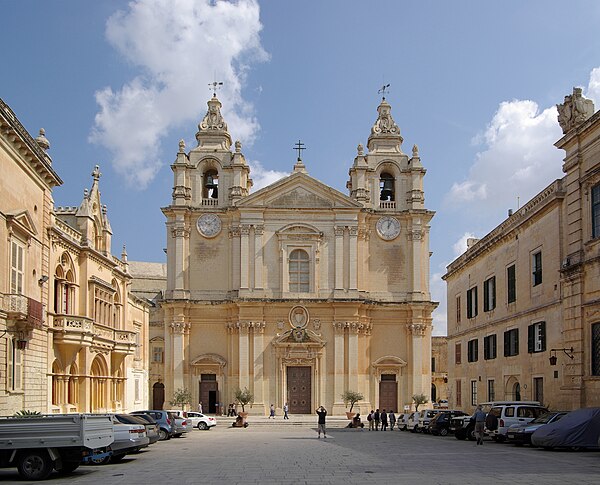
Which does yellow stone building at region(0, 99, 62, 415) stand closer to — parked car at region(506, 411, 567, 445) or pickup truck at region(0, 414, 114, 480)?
pickup truck at region(0, 414, 114, 480)

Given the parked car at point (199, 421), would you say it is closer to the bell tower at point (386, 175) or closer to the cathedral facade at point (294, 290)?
the cathedral facade at point (294, 290)

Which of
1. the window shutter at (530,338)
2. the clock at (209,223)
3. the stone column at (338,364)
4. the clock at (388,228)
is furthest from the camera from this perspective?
the clock at (388,228)

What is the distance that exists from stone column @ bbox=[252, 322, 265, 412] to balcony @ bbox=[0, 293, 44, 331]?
25422 mm

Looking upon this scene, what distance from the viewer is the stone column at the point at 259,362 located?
2082 inches

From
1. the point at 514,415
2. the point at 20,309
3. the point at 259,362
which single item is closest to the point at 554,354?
the point at 514,415

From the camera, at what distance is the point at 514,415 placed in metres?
29.2

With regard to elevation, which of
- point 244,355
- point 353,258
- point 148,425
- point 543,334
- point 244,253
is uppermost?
point 244,253

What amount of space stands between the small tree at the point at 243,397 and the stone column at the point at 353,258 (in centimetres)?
929

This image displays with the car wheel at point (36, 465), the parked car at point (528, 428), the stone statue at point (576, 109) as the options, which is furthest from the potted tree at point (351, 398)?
the car wheel at point (36, 465)

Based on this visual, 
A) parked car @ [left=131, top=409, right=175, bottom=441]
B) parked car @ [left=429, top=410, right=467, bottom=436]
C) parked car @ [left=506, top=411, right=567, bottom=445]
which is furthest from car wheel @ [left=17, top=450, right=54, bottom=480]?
parked car @ [left=429, top=410, right=467, bottom=436]

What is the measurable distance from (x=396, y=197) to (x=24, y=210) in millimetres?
32289

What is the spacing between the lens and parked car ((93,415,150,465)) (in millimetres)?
22875

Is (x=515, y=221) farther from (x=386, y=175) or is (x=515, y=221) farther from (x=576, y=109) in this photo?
(x=386, y=175)

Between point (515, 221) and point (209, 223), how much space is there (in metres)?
23.7
